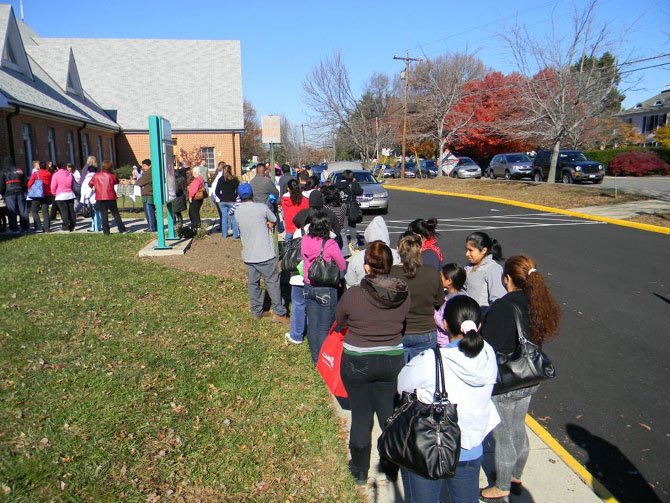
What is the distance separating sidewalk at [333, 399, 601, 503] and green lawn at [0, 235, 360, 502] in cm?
23

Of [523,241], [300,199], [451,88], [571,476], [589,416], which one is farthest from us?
[451,88]

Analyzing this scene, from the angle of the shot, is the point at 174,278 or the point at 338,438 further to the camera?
the point at 174,278

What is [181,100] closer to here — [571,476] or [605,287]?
[605,287]

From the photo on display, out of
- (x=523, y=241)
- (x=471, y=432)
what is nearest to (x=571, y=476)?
(x=471, y=432)

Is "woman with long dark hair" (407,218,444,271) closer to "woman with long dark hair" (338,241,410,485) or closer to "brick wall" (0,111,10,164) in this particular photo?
"woman with long dark hair" (338,241,410,485)

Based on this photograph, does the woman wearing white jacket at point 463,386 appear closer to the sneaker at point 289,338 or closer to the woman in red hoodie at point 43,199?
the sneaker at point 289,338

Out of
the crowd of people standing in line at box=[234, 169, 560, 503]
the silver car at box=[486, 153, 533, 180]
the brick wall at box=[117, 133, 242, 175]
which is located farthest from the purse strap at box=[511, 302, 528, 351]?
the brick wall at box=[117, 133, 242, 175]

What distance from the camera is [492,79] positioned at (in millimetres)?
45062

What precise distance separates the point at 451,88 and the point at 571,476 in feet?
131

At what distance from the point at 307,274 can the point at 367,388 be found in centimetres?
186

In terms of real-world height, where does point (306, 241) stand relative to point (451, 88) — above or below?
below

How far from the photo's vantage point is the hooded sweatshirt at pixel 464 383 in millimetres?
2912

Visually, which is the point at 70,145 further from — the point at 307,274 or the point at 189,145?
the point at 307,274

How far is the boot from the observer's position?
155 inches
